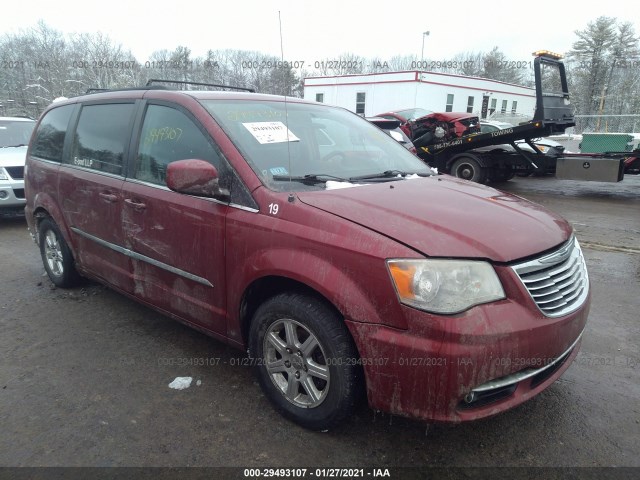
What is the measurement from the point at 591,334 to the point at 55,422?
147 inches

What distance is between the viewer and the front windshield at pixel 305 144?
8.68 feet

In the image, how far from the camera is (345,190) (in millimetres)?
2506

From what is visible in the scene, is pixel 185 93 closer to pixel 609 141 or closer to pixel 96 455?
pixel 96 455

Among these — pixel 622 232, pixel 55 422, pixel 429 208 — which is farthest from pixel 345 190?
pixel 622 232

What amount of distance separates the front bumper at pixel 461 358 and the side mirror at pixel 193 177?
1.10 metres

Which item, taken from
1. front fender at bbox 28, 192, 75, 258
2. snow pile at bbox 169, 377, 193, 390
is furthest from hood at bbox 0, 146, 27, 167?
snow pile at bbox 169, 377, 193, 390

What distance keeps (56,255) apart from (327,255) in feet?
11.3

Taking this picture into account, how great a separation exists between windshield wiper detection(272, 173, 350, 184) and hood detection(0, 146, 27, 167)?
6331 millimetres

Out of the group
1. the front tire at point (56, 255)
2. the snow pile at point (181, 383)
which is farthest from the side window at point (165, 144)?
the front tire at point (56, 255)

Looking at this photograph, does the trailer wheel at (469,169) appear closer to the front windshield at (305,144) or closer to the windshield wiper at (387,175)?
the front windshield at (305,144)

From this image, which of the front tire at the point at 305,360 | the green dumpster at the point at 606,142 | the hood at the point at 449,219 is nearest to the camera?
the hood at the point at 449,219

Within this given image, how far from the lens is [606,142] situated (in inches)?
404

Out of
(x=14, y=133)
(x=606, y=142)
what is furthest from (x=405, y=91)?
(x=14, y=133)

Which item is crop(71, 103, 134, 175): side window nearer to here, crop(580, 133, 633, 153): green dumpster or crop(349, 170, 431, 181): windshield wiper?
crop(349, 170, 431, 181): windshield wiper
